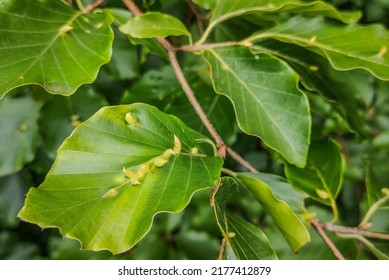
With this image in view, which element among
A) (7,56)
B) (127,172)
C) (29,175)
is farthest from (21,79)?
(29,175)

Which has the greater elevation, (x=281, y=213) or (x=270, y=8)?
(x=270, y=8)

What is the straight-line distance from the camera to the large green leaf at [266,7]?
63 centimetres

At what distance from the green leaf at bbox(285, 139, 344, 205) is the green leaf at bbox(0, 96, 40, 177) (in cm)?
49

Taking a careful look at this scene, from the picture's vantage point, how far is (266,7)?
63 centimetres

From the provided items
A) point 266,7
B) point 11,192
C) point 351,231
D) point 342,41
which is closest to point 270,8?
point 266,7

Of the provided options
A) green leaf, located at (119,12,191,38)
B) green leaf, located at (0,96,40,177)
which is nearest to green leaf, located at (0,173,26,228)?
green leaf, located at (0,96,40,177)

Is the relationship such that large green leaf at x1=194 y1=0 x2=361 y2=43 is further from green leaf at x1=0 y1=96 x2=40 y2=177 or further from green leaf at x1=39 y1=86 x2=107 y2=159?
green leaf at x1=0 y1=96 x2=40 y2=177

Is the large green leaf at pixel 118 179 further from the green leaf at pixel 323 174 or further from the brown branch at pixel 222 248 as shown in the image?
the green leaf at pixel 323 174

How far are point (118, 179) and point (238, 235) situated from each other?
0.54 feet

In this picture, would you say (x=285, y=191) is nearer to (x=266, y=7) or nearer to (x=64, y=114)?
(x=266, y=7)

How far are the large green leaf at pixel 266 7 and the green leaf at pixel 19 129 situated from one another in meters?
0.41

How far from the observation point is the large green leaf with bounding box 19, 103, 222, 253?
0.49 metres

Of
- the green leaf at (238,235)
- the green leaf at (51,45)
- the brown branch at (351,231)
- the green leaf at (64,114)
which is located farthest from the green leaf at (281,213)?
the green leaf at (64,114)
